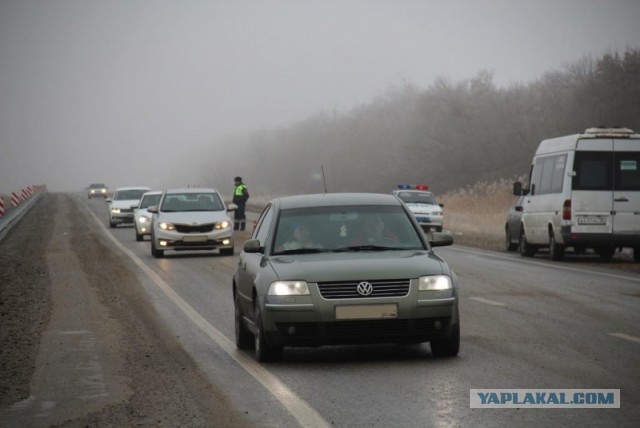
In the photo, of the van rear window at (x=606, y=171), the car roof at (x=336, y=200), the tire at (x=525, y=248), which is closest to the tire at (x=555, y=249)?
the van rear window at (x=606, y=171)

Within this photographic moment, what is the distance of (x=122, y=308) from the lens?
16.9 meters

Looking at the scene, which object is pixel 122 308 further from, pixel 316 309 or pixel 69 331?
pixel 316 309

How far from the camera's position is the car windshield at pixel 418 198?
139 feet

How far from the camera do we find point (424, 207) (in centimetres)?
4162

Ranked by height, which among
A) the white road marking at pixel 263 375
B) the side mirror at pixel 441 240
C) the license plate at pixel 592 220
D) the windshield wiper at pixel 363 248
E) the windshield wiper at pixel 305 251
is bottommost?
the white road marking at pixel 263 375

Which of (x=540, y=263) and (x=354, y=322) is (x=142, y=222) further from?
(x=354, y=322)

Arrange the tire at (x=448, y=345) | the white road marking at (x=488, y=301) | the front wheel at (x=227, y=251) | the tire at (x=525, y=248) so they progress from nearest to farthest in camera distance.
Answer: the tire at (x=448, y=345), the white road marking at (x=488, y=301), the tire at (x=525, y=248), the front wheel at (x=227, y=251)

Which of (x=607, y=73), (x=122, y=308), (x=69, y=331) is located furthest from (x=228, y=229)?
A: (x=607, y=73)

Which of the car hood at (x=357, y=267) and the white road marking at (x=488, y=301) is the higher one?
the car hood at (x=357, y=267)

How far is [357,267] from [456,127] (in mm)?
67386

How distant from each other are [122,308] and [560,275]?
28.6ft

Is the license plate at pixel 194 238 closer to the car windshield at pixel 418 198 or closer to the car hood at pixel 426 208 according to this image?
the car hood at pixel 426 208

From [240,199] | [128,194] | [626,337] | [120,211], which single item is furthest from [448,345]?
[128,194]

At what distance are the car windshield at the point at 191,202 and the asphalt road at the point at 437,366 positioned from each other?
35.0 ft
